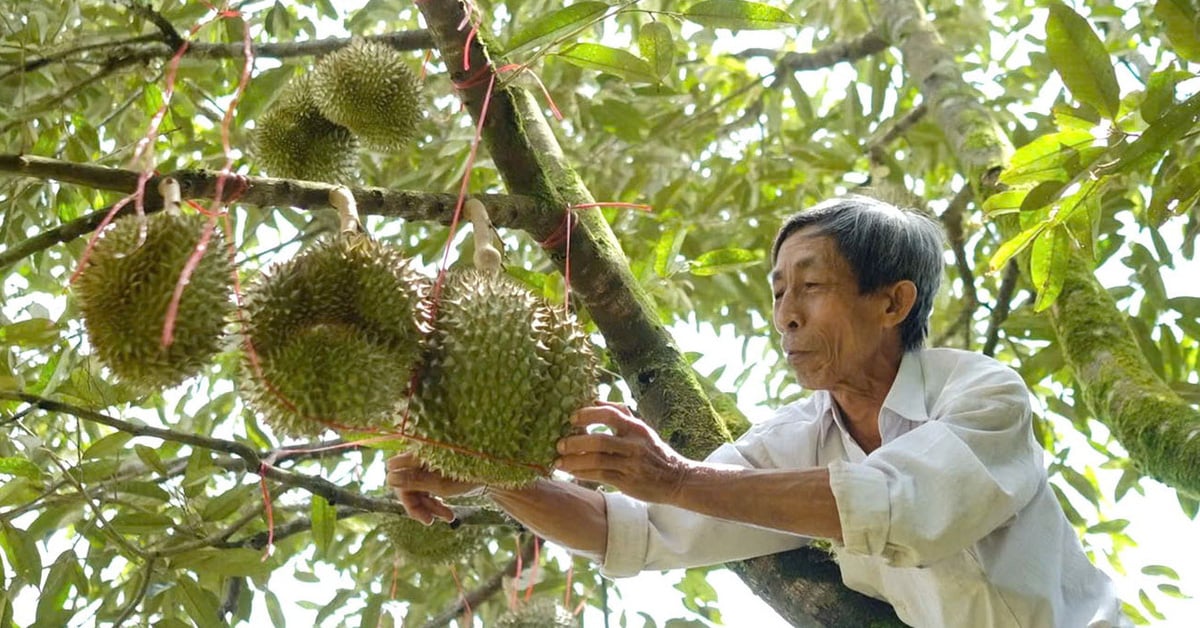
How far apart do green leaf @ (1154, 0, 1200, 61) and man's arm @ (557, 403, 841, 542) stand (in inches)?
35.7

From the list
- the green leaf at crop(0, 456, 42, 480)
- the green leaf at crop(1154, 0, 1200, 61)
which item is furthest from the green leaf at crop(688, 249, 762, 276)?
the green leaf at crop(0, 456, 42, 480)

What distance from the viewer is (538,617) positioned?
7.93 ft

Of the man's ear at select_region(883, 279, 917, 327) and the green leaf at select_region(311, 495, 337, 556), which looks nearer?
the man's ear at select_region(883, 279, 917, 327)

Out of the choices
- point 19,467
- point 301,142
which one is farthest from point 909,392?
point 19,467

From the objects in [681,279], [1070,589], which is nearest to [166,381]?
[1070,589]

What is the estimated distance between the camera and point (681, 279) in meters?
3.43

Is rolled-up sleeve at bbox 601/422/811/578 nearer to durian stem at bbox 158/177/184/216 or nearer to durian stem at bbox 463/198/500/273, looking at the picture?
durian stem at bbox 463/198/500/273

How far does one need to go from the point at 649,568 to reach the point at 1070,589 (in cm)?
73

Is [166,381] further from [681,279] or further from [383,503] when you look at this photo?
[681,279]

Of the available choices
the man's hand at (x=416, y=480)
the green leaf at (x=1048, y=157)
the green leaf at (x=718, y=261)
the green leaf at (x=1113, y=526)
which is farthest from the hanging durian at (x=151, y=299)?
the green leaf at (x=1113, y=526)

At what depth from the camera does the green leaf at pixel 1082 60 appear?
2.00 m

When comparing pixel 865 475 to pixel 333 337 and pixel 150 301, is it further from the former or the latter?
pixel 150 301

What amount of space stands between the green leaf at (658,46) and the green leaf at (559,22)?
33 cm

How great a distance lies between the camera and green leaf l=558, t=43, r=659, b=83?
206 centimetres
